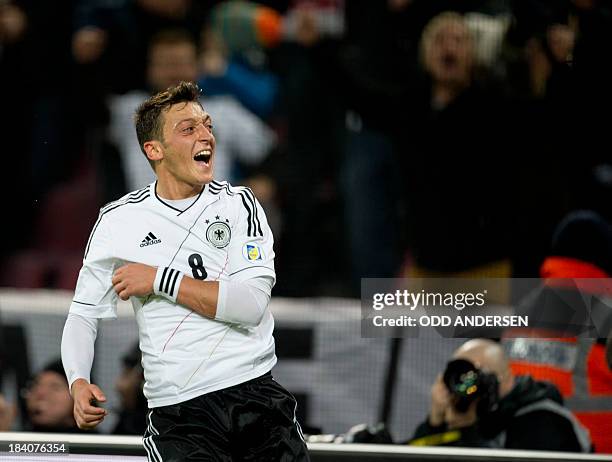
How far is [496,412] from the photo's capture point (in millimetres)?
4535

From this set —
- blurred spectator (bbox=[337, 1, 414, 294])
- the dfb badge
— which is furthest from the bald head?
the dfb badge

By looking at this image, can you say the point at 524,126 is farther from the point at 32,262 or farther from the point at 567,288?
the point at 32,262

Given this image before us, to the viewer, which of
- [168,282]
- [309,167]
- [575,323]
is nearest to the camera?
[168,282]

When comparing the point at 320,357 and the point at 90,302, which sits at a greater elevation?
the point at 90,302

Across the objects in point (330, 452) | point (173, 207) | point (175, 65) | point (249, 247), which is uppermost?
point (175, 65)

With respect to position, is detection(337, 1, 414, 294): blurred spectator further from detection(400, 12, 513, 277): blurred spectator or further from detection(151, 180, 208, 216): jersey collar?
detection(151, 180, 208, 216): jersey collar

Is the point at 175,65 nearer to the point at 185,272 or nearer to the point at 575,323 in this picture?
the point at 575,323

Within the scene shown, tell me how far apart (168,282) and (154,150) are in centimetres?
42

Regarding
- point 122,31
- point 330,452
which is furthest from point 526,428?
point 122,31

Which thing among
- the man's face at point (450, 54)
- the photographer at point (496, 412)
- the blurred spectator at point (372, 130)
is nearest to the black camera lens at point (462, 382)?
the photographer at point (496, 412)

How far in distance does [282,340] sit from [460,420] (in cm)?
86

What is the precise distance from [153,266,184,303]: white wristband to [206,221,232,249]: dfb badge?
17cm

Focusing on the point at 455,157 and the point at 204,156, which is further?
the point at 455,157

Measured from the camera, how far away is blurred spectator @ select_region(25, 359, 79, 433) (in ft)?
15.4
